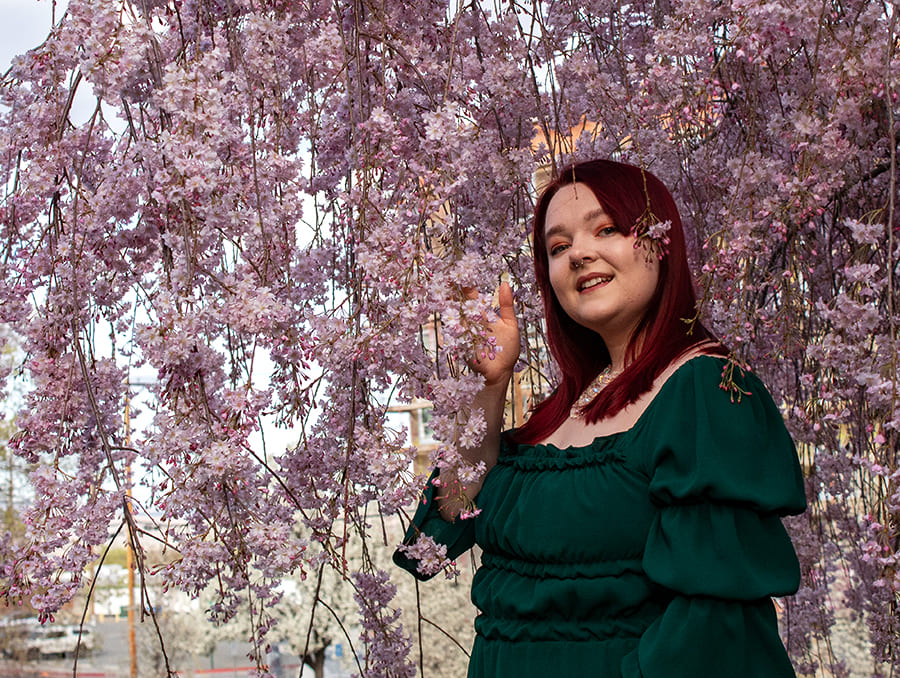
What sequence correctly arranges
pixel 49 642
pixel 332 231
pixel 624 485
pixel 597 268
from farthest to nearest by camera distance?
1. pixel 49 642
2. pixel 332 231
3. pixel 597 268
4. pixel 624 485

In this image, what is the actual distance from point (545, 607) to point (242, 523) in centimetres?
45

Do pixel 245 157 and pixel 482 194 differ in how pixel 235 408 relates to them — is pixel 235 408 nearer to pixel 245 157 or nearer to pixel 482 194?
pixel 245 157

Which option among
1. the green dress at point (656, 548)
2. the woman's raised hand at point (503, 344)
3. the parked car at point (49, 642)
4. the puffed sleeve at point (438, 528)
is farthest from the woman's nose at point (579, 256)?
the parked car at point (49, 642)

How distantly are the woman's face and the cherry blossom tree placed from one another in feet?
0.32

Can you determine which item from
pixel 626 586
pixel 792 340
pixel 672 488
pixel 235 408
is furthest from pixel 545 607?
pixel 792 340

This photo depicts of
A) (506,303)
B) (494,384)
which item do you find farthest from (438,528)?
(506,303)

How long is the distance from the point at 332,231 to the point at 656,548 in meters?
0.80

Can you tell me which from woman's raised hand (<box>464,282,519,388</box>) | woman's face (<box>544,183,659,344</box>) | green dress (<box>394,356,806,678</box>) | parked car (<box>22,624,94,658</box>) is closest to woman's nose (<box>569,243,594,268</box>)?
woman's face (<box>544,183,659,344</box>)

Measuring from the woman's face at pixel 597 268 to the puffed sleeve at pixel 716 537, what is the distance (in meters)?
0.21

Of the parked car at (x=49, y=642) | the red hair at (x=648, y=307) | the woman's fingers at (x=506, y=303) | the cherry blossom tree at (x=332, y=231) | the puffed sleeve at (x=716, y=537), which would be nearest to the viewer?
the puffed sleeve at (x=716, y=537)

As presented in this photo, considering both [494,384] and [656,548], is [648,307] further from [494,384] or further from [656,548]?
[656,548]

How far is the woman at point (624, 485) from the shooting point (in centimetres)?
104

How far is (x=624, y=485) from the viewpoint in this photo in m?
1.16

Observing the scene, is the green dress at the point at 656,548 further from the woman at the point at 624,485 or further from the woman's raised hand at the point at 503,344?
the woman's raised hand at the point at 503,344
